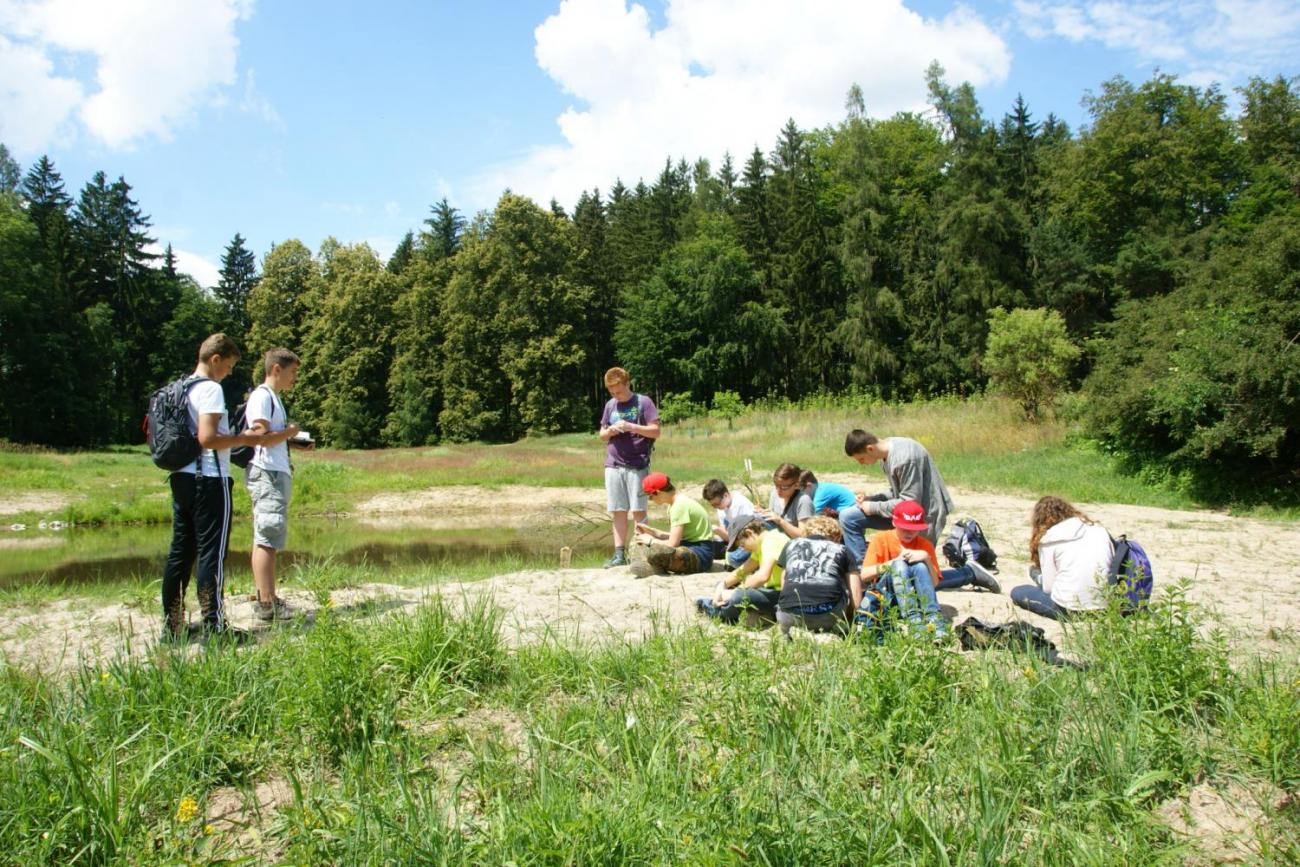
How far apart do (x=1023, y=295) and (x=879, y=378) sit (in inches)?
331

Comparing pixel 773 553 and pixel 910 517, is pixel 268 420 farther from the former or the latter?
pixel 910 517

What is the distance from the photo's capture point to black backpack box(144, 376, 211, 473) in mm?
5188

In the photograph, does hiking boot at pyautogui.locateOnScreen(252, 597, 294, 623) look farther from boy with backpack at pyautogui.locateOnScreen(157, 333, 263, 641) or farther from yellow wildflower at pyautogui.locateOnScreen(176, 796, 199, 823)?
yellow wildflower at pyautogui.locateOnScreen(176, 796, 199, 823)

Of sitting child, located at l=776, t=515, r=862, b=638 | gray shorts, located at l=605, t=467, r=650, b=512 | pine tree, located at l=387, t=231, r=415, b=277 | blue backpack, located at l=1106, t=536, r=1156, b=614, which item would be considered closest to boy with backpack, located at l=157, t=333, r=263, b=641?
sitting child, located at l=776, t=515, r=862, b=638

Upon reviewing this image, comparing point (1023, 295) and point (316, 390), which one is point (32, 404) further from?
point (1023, 295)

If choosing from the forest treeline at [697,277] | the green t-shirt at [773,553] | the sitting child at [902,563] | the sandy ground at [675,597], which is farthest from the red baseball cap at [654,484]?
the forest treeline at [697,277]

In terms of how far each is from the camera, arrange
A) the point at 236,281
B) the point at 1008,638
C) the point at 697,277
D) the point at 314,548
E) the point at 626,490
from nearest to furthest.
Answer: the point at 1008,638 < the point at 626,490 < the point at 314,548 < the point at 697,277 < the point at 236,281

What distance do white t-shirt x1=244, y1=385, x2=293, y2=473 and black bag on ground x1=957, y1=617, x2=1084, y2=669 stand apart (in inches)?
181

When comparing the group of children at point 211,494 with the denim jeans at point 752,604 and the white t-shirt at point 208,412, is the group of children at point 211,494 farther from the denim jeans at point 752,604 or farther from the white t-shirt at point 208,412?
the denim jeans at point 752,604

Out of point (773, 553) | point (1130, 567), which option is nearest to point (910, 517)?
point (773, 553)

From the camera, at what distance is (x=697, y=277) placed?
5097 cm

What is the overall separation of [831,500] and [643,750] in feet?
16.7

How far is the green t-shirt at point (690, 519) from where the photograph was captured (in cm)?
812

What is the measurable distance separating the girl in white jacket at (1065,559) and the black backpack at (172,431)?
18.4 ft
